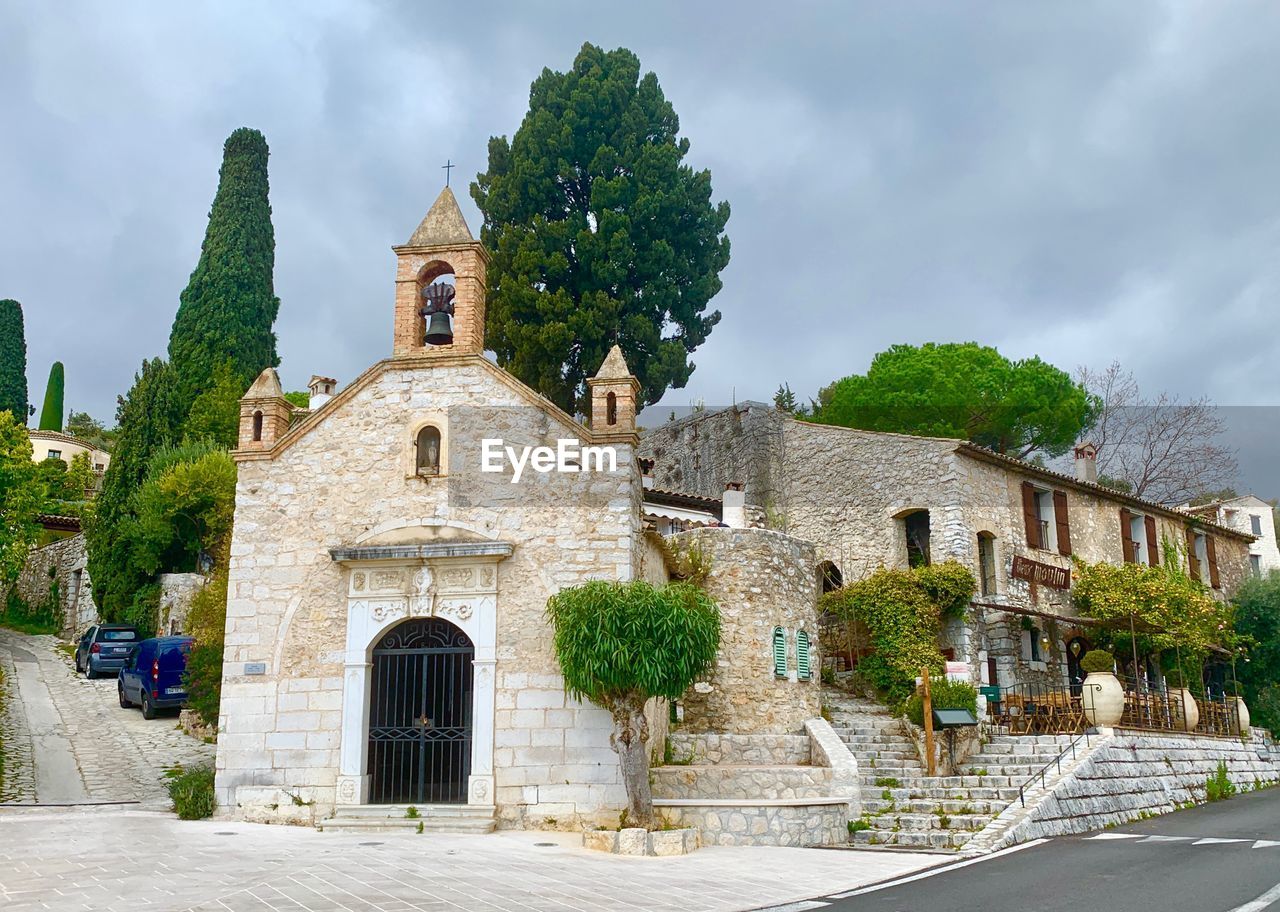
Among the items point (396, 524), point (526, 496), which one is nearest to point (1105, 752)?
point (526, 496)

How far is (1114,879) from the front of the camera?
10859 millimetres

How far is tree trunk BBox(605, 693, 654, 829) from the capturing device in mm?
12812

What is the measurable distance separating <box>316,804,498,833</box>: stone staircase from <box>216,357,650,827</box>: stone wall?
13.4 inches

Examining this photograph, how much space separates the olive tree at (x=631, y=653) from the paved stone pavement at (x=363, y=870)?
1.35 m

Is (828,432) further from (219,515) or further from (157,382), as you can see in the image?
(157,382)

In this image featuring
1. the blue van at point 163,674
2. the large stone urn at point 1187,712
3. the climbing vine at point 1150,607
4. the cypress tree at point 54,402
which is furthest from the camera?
the cypress tree at point 54,402

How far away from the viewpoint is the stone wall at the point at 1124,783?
14.5 metres

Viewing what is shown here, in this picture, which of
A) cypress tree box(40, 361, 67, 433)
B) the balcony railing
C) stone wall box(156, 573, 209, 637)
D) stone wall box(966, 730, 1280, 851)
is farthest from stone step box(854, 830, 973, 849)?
cypress tree box(40, 361, 67, 433)

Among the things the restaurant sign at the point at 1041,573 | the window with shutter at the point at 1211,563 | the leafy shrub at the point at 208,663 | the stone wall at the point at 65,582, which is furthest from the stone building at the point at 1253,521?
the stone wall at the point at 65,582

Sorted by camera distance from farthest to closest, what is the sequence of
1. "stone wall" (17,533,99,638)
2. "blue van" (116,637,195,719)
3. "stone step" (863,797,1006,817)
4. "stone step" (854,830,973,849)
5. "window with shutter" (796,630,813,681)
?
"stone wall" (17,533,99,638)
"blue van" (116,637,195,719)
"window with shutter" (796,630,813,681)
"stone step" (863,797,1006,817)
"stone step" (854,830,973,849)

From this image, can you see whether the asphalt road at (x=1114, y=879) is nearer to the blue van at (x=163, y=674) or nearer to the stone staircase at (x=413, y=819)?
the stone staircase at (x=413, y=819)

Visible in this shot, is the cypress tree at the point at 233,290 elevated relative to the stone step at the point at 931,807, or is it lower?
elevated

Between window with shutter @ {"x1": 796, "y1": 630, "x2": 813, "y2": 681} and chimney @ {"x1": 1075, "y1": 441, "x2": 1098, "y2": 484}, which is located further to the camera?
chimney @ {"x1": 1075, "y1": 441, "x2": 1098, "y2": 484}

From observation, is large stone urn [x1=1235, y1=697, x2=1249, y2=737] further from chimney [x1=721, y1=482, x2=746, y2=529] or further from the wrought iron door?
the wrought iron door
